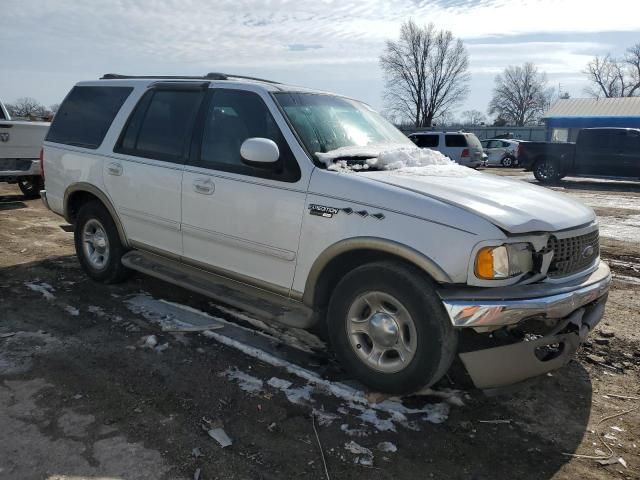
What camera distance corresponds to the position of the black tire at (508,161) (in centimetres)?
2891

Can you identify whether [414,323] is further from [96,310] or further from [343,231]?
[96,310]

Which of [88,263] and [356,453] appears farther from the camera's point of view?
[88,263]

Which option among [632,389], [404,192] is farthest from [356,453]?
[632,389]

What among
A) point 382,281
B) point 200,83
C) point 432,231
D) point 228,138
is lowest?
point 382,281

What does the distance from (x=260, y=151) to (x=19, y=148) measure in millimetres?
8758

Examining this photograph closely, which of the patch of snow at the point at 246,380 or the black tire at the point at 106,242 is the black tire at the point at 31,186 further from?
the patch of snow at the point at 246,380

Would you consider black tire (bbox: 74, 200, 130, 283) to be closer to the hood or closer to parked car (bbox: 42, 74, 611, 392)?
parked car (bbox: 42, 74, 611, 392)

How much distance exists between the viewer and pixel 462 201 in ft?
10.3

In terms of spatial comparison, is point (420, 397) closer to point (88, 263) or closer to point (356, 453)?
point (356, 453)

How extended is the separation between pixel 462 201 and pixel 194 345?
7.48 feet

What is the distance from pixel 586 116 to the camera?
1598 inches

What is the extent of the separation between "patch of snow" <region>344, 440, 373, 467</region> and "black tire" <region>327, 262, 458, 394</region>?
0.50 meters

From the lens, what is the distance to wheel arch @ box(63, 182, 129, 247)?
5082 millimetres

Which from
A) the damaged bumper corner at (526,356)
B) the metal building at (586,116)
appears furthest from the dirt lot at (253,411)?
the metal building at (586,116)
